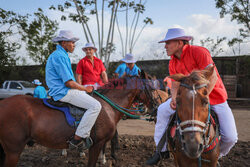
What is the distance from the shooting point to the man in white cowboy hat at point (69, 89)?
3.39 meters

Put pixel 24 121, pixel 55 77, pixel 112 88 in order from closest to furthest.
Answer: pixel 24 121 < pixel 55 77 < pixel 112 88

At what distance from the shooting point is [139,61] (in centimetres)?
1803

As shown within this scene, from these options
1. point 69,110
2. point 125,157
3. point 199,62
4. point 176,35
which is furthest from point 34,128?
point 199,62

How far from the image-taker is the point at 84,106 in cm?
350

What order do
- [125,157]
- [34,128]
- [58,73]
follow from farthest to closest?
[125,157] < [58,73] < [34,128]

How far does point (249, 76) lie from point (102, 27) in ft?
39.0

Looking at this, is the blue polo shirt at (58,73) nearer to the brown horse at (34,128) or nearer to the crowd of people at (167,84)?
the crowd of people at (167,84)

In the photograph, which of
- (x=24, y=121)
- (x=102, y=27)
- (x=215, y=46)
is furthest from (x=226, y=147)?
(x=215, y=46)

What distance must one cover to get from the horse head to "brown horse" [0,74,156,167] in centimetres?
178

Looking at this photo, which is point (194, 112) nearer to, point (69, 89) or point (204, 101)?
point (204, 101)

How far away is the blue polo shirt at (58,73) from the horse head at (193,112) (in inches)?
78.3

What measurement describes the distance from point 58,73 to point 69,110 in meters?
0.67

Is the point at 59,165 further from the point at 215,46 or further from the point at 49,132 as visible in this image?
the point at 215,46

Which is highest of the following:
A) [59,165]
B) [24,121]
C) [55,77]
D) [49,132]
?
[55,77]
